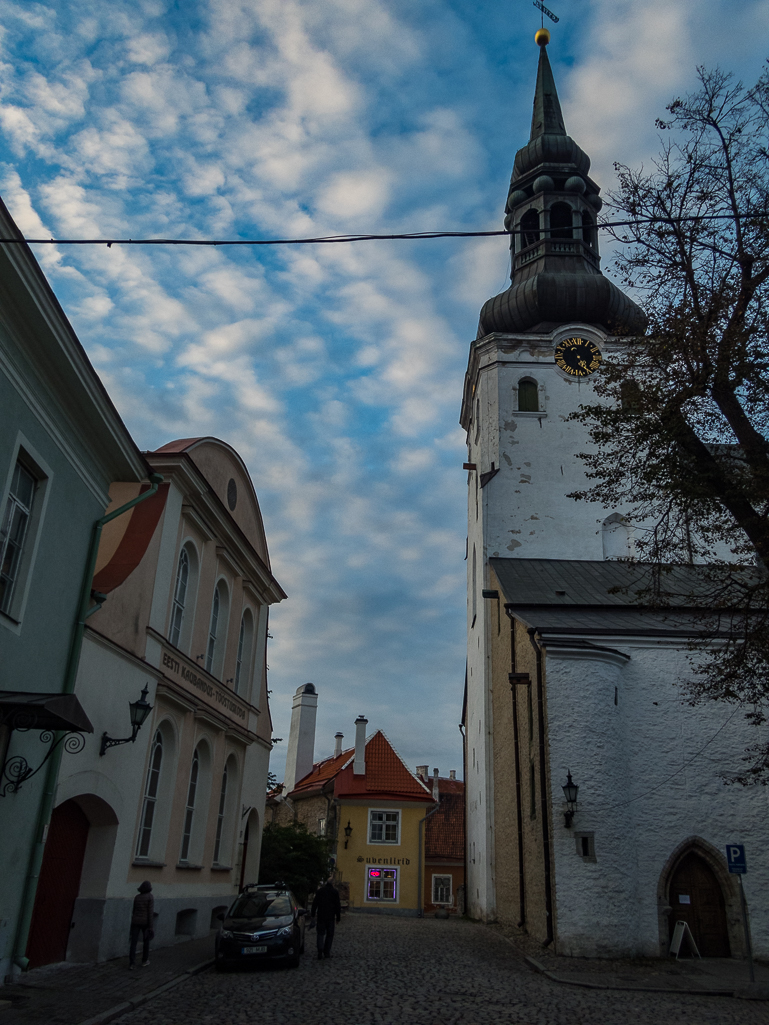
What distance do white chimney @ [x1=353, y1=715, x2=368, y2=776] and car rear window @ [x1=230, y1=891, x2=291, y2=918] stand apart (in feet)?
75.0

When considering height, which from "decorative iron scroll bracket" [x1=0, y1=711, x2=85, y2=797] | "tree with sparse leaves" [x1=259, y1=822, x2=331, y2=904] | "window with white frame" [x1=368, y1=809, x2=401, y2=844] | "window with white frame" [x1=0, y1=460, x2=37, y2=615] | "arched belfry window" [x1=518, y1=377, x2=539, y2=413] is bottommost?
"tree with sparse leaves" [x1=259, y1=822, x2=331, y2=904]

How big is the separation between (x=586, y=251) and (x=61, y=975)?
2824cm

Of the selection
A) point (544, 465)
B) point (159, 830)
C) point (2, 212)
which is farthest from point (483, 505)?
point (2, 212)

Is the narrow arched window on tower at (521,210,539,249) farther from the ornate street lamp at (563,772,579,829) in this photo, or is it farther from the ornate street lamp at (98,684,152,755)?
the ornate street lamp at (98,684,152,755)

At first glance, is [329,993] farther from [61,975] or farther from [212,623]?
[212,623]

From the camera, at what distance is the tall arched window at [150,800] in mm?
13077

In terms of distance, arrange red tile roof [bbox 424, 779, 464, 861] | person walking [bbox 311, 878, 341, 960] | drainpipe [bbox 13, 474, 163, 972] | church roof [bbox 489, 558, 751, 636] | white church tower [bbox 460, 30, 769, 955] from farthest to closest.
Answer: red tile roof [bbox 424, 779, 464, 861] → church roof [bbox 489, 558, 751, 636] → white church tower [bbox 460, 30, 769, 955] → person walking [bbox 311, 878, 341, 960] → drainpipe [bbox 13, 474, 163, 972]

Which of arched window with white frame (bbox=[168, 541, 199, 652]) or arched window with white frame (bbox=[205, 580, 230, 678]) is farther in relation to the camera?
arched window with white frame (bbox=[205, 580, 230, 678])

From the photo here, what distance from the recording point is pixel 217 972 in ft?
38.1

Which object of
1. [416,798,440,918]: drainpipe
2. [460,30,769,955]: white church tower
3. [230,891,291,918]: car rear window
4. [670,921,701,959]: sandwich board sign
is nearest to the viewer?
[230,891,291,918]: car rear window

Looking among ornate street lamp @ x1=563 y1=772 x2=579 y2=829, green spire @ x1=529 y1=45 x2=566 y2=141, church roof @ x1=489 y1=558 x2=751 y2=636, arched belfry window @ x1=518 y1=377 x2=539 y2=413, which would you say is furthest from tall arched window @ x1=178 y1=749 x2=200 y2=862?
green spire @ x1=529 y1=45 x2=566 y2=141

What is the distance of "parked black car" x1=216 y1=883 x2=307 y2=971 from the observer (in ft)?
38.2

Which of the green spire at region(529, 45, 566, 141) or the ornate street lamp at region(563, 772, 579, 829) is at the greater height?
the green spire at region(529, 45, 566, 141)

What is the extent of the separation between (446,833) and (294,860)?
2062cm
